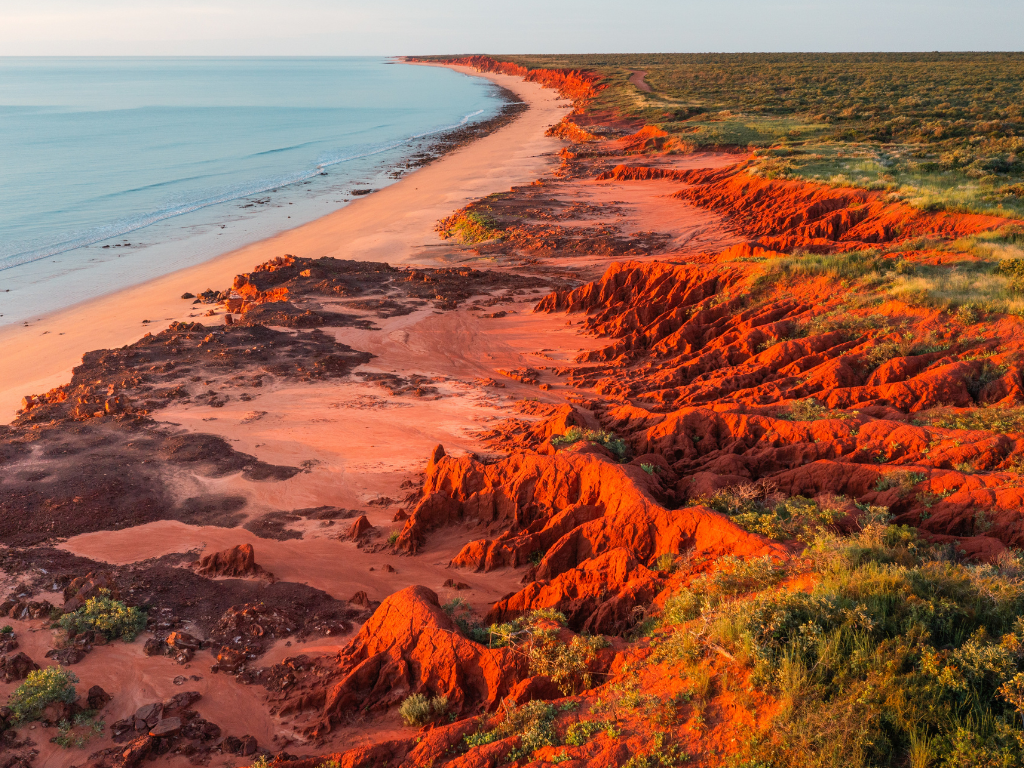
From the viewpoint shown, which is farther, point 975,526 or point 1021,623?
point 975,526

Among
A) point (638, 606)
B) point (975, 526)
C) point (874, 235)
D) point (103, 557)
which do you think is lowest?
point (103, 557)

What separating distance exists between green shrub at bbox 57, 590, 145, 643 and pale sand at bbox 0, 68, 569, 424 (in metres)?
10.1

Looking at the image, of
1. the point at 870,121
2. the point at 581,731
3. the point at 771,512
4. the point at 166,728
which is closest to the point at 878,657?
the point at 581,731

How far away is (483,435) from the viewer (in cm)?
1511

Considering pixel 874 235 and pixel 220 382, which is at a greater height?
pixel 874 235

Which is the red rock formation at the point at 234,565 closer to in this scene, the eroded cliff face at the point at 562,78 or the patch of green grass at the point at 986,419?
the patch of green grass at the point at 986,419

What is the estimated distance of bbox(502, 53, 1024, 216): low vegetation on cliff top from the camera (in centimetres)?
2883

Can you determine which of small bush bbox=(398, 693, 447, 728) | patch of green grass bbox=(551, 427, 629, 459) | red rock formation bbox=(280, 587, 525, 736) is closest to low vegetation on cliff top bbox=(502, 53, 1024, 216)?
patch of green grass bbox=(551, 427, 629, 459)

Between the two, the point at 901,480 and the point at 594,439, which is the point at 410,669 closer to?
the point at 594,439

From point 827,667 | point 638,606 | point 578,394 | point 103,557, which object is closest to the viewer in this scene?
point 827,667

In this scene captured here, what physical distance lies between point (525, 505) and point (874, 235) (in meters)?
20.8

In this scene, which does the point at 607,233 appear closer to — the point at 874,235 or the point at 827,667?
the point at 874,235

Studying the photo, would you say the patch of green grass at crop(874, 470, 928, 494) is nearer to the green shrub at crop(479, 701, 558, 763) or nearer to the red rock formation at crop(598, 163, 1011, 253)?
the green shrub at crop(479, 701, 558, 763)

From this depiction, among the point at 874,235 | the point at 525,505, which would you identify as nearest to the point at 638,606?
the point at 525,505
